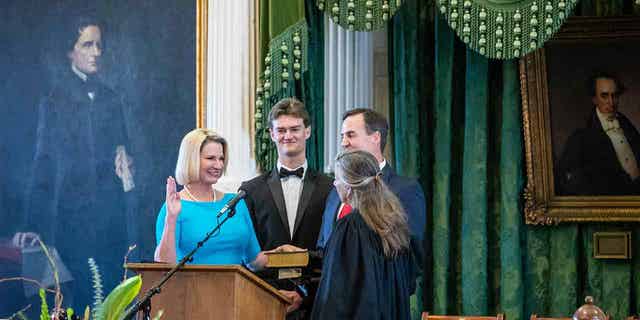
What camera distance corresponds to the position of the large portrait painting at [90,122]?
25.2 feet

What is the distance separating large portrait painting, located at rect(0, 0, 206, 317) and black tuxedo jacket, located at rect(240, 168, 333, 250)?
156 centimetres

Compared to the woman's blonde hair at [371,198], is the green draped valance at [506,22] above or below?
above

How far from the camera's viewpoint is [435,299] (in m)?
7.20

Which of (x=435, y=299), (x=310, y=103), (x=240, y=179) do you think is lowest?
(x=435, y=299)

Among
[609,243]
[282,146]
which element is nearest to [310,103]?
[282,146]

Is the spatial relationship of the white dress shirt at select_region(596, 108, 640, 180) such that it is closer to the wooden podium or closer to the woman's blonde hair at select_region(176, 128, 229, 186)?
the woman's blonde hair at select_region(176, 128, 229, 186)

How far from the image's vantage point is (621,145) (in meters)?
6.98

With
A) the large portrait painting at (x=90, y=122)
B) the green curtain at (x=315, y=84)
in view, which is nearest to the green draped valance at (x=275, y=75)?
the green curtain at (x=315, y=84)

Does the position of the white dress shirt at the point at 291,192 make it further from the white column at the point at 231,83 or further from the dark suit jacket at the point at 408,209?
the white column at the point at 231,83

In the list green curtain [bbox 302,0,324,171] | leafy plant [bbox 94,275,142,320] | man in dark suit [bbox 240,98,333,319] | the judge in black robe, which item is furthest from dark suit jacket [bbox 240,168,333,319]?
leafy plant [bbox 94,275,142,320]

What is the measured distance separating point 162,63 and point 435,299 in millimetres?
2379

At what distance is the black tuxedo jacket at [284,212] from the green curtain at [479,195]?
118 centimetres

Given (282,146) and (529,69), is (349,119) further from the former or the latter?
(529,69)

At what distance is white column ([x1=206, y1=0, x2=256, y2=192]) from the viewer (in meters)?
6.78
